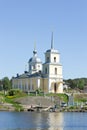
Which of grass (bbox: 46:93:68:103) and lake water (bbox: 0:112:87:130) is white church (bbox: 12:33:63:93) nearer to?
grass (bbox: 46:93:68:103)

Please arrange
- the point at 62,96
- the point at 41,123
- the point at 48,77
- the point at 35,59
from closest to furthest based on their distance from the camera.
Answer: the point at 41,123 → the point at 62,96 → the point at 48,77 → the point at 35,59

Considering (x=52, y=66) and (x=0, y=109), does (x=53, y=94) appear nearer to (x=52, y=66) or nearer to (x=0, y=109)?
(x=52, y=66)

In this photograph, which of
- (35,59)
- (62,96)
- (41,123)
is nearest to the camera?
(41,123)

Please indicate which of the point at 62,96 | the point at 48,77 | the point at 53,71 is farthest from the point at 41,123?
the point at 53,71

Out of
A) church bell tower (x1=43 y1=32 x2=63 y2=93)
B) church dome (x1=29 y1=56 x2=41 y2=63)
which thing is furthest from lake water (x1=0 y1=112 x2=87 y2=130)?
church dome (x1=29 y1=56 x2=41 y2=63)

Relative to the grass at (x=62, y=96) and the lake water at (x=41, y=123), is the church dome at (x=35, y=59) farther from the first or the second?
the lake water at (x=41, y=123)

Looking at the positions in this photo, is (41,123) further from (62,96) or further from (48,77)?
(48,77)

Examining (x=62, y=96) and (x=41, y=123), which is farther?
(x=62, y=96)

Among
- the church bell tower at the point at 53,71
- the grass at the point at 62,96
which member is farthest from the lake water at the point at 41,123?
the church bell tower at the point at 53,71

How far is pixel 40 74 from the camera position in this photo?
352ft

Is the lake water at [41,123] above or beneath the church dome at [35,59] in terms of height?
beneath

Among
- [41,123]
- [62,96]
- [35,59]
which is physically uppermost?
[35,59]

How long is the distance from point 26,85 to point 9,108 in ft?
88.6

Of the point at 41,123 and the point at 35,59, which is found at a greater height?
the point at 35,59
